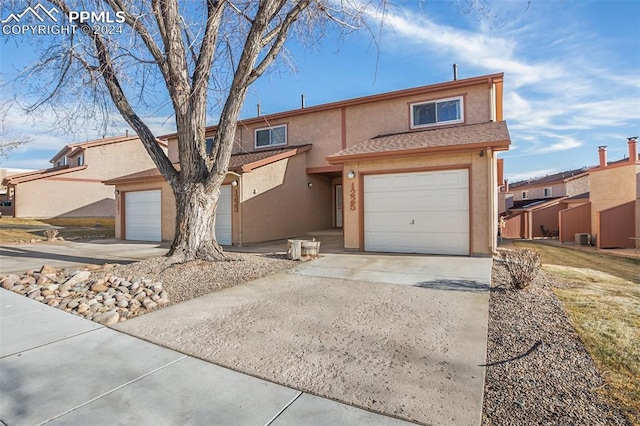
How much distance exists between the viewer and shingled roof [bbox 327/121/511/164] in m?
8.88

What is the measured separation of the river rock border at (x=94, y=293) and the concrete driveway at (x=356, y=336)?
0.39m

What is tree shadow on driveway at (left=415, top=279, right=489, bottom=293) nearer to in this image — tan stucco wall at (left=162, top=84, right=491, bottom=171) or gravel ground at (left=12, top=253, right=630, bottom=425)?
gravel ground at (left=12, top=253, right=630, bottom=425)

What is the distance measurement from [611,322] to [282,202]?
38.0ft

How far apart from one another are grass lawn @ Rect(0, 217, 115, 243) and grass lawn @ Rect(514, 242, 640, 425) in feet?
64.0

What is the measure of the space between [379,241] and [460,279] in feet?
13.4

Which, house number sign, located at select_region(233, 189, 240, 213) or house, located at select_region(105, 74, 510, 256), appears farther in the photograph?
house number sign, located at select_region(233, 189, 240, 213)

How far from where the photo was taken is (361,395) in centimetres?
A: 270

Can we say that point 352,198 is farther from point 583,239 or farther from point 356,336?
point 583,239

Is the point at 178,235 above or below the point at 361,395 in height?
above

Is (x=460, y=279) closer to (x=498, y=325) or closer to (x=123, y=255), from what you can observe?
(x=498, y=325)

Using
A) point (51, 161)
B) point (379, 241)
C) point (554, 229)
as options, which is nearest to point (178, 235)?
point (379, 241)

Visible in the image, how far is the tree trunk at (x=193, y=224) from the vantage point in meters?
7.86

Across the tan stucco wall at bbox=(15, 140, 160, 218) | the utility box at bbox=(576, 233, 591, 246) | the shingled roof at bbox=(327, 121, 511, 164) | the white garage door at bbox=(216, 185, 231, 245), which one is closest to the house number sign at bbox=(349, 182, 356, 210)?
the shingled roof at bbox=(327, 121, 511, 164)

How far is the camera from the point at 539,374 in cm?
298
